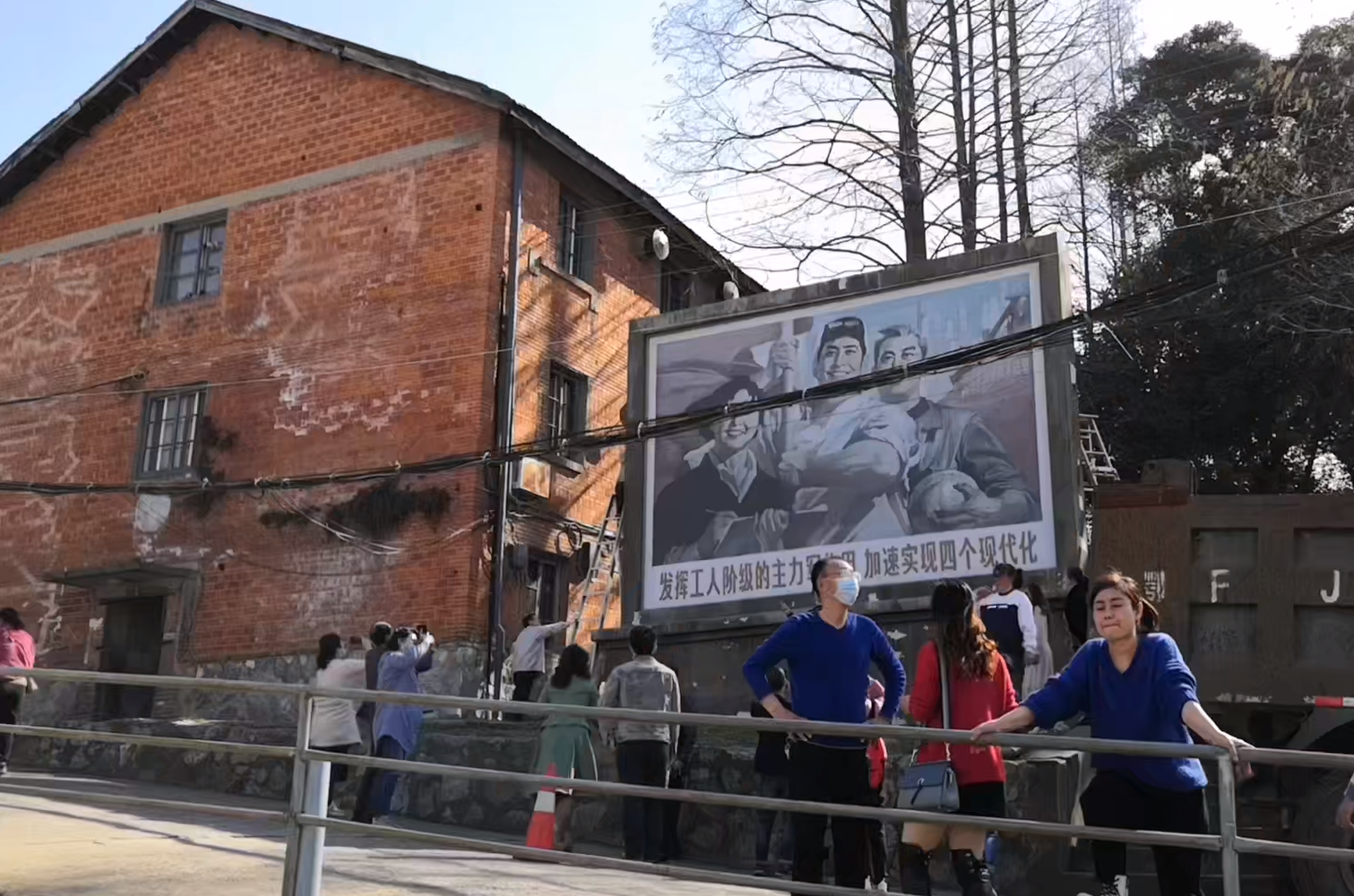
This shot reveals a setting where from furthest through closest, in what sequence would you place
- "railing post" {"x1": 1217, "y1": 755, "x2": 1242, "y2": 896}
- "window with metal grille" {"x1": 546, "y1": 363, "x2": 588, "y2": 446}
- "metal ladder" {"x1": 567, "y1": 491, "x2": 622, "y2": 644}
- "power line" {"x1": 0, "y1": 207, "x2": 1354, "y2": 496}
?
"window with metal grille" {"x1": 546, "y1": 363, "x2": 588, "y2": 446} < "metal ladder" {"x1": 567, "y1": 491, "x2": 622, "y2": 644} < "power line" {"x1": 0, "y1": 207, "x2": 1354, "y2": 496} < "railing post" {"x1": 1217, "y1": 755, "x2": 1242, "y2": 896}

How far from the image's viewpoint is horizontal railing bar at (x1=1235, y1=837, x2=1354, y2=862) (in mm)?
4270

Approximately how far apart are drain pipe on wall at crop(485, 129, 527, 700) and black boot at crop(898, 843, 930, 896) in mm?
11113

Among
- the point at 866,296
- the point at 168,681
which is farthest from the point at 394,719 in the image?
the point at 866,296

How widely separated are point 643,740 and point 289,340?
12.0 m

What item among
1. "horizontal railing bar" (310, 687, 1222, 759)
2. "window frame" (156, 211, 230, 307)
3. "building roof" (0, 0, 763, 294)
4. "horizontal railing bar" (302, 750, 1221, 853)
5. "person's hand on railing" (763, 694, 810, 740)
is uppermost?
"building roof" (0, 0, 763, 294)

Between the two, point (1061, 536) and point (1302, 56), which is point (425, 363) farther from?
point (1302, 56)

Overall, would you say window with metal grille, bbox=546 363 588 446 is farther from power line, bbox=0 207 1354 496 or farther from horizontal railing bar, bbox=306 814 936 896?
horizontal railing bar, bbox=306 814 936 896

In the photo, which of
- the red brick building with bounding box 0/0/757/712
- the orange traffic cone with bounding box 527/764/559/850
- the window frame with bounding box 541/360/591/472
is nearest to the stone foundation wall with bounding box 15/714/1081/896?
the orange traffic cone with bounding box 527/764/559/850

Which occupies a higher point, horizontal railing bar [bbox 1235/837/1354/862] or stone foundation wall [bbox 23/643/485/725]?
stone foundation wall [bbox 23/643/485/725]

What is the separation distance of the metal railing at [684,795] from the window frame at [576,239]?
14298 mm

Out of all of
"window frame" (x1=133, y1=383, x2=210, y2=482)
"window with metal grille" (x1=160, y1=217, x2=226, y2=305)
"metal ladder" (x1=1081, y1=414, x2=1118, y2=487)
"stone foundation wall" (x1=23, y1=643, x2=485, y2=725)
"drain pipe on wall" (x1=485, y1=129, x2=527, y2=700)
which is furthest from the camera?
"window with metal grille" (x1=160, y1=217, x2=226, y2=305)

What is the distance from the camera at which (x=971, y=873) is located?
18.9ft

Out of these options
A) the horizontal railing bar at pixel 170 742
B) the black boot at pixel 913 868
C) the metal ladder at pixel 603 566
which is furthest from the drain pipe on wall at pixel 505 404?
the black boot at pixel 913 868

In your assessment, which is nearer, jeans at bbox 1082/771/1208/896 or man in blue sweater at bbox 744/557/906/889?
jeans at bbox 1082/771/1208/896
